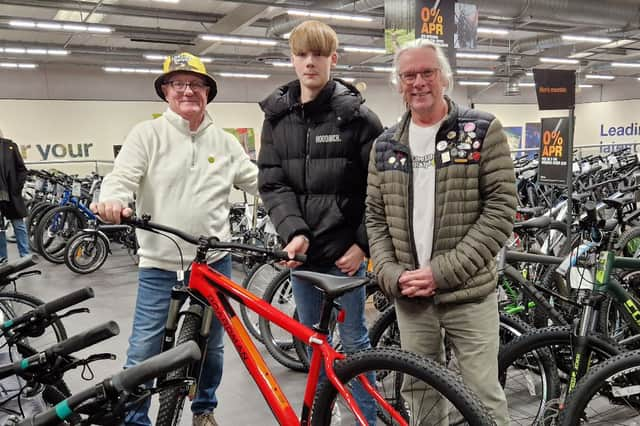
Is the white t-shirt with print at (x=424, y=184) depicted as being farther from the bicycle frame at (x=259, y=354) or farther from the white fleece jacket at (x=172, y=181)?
the white fleece jacket at (x=172, y=181)

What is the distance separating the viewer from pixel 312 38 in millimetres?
1700

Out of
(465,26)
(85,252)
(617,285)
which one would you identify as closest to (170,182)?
(617,285)

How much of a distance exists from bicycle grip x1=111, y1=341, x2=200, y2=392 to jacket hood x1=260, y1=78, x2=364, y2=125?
3.71ft

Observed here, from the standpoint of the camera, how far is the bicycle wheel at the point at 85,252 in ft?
19.5

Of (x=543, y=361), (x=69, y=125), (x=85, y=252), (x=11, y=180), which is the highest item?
(x=69, y=125)

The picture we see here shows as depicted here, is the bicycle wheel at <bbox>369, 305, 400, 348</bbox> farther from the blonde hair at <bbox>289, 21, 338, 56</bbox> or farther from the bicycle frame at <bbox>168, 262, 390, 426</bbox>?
the blonde hair at <bbox>289, 21, 338, 56</bbox>

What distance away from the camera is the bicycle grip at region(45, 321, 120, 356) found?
3.78 ft

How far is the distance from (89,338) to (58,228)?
6302mm

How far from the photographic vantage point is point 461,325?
164 centimetres

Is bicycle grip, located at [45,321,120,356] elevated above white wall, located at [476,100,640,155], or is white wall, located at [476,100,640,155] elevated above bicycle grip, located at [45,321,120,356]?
white wall, located at [476,100,640,155]

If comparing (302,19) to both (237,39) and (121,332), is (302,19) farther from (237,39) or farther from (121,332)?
(121,332)

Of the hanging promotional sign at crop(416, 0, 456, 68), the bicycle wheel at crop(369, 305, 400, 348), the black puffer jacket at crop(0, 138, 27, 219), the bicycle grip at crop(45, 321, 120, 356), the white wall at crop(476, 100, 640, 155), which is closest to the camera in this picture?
the bicycle grip at crop(45, 321, 120, 356)

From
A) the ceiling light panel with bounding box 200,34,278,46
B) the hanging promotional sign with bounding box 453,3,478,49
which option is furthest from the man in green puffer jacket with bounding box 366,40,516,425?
the ceiling light panel with bounding box 200,34,278,46

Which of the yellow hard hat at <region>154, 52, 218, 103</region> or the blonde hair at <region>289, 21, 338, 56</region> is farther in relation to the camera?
the yellow hard hat at <region>154, 52, 218, 103</region>
